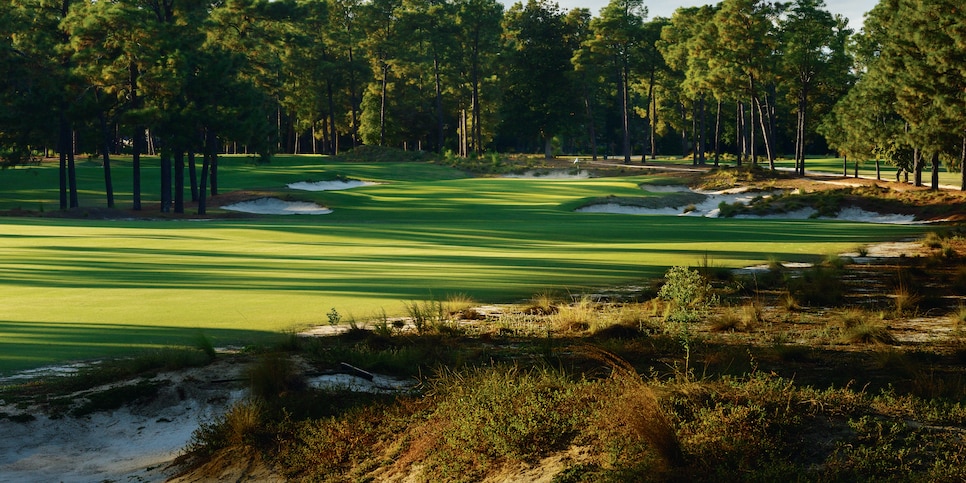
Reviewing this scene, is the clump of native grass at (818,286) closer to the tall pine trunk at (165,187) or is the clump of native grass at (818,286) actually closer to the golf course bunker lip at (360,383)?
the golf course bunker lip at (360,383)

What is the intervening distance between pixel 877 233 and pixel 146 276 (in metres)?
23.8

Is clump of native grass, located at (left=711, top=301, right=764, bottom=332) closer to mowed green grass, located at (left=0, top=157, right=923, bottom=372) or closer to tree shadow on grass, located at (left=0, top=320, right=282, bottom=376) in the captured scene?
mowed green grass, located at (left=0, top=157, right=923, bottom=372)

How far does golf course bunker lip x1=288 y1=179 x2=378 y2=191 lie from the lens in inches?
2430

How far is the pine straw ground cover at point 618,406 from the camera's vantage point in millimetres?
6562

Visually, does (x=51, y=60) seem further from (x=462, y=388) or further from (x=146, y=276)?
(x=462, y=388)

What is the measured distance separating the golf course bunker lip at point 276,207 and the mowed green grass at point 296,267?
5.38 meters

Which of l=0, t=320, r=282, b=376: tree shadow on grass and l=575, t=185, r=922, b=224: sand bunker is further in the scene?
l=575, t=185, r=922, b=224: sand bunker

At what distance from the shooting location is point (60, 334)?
480 inches

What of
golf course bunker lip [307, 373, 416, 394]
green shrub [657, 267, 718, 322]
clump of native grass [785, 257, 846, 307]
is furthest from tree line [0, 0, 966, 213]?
golf course bunker lip [307, 373, 416, 394]

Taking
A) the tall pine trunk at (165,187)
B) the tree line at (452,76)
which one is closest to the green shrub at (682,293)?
the tree line at (452,76)

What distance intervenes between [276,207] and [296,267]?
107 ft

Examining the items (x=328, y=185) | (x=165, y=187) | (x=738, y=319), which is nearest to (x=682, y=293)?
(x=738, y=319)

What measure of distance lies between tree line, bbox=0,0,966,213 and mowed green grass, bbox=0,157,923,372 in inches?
399

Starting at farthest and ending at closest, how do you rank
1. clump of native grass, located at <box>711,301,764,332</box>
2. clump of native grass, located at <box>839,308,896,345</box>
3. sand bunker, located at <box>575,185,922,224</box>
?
1. sand bunker, located at <box>575,185,922,224</box>
2. clump of native grass, located at <box>711,301,764,332</box>
3. clump of native grass, located at <box>839,308,896,345</box>
